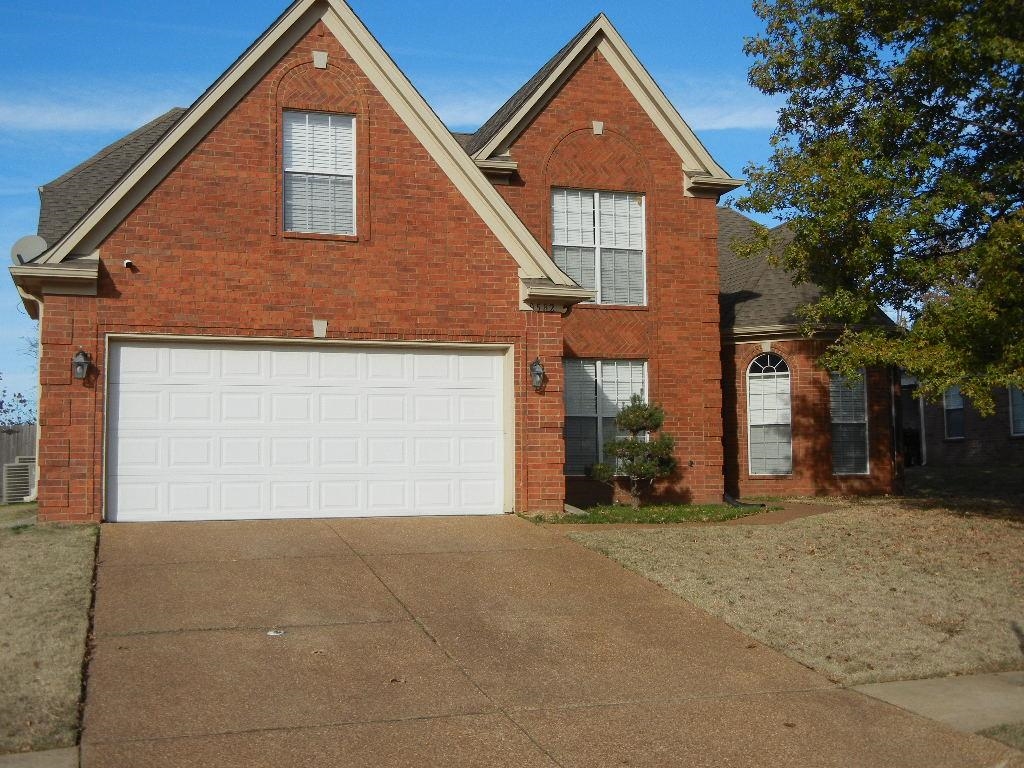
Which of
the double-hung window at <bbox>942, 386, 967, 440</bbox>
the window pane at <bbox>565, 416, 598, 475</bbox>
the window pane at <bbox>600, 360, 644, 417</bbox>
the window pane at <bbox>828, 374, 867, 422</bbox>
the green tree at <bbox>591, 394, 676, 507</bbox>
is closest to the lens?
the green tree at <bbox>591, 394, 676, 507</bbox>

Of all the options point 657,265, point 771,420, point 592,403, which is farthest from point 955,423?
point 592,403

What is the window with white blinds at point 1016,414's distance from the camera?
99.7 ft

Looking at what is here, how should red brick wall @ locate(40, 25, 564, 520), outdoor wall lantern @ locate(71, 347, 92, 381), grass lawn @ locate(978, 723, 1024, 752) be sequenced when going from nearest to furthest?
grass lawn @ locate(978, 723, 1024, 752) → outdoor wall lantern @ locate(71, 347, 92, 381) → red brick wall @ locate(40, 25, 564, 520)

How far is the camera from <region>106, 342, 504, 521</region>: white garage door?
14281 millimetres

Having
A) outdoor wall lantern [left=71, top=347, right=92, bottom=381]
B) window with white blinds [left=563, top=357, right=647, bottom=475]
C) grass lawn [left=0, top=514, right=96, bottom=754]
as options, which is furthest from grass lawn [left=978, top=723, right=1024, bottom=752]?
window with white blinds [left=563, top=357, right=647, bottom=475]

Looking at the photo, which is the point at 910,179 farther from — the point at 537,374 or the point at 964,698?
the point at 964,698

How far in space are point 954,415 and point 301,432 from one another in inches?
986

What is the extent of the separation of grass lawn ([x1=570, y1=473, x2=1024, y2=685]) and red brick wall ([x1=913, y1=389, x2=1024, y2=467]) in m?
15.7

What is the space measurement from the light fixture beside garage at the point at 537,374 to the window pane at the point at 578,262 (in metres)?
3.85

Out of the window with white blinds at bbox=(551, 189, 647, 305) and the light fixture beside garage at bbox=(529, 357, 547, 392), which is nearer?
the light fixture beside garage at bbox=(529, 357, 547, 392)

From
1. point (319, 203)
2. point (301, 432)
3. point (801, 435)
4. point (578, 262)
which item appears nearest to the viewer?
point (301, 432)

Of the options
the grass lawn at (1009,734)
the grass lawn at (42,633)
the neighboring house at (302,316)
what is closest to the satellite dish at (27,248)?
the neighboring house at (302,316)

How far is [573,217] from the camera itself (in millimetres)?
A: 19312

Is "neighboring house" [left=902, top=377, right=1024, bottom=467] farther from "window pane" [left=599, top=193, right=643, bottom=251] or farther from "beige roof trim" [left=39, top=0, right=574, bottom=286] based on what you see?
"beige roof trim" [left=39, top=0, right=574, bottom=286]
